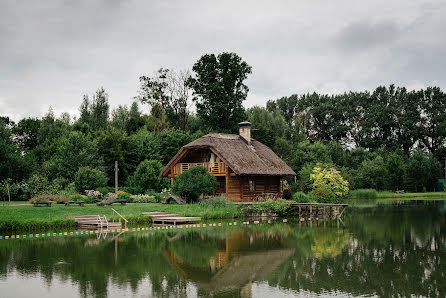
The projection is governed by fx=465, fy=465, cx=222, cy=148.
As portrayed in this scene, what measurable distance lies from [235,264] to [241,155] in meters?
25.8

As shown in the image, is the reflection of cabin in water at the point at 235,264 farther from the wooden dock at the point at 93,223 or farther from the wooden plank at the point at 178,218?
the wooden dock at the point at 93,223

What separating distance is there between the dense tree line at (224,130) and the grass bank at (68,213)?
971 cm

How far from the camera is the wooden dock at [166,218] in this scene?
1132 inches

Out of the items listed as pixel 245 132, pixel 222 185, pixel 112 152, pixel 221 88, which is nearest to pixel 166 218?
pixel 222 185

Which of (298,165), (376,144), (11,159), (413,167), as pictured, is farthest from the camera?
(376,144)

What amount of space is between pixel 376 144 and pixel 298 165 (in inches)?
1024

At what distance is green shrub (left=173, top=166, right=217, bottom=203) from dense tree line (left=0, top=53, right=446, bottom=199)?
974cm

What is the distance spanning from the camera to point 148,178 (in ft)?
147

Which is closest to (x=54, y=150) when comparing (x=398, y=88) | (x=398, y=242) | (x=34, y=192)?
(x=34, y=192)

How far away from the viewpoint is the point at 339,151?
71438 millimetres

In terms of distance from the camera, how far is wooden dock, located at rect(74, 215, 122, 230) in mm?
26547

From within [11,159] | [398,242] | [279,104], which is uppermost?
[279,104]

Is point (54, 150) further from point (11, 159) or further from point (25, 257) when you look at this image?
point (25, 257)

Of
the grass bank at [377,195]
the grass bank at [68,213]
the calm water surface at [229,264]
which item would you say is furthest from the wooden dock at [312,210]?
the grass bank at [377,195]
